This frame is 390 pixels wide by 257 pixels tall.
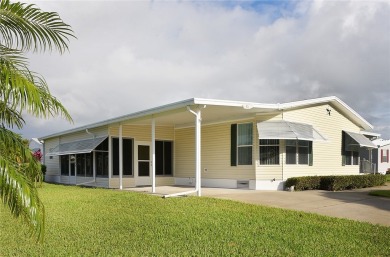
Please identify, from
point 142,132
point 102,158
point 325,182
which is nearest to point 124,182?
point 102,158

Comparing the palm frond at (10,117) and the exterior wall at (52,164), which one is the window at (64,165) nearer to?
the exterior wall at (52,164)

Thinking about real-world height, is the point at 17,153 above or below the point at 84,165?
above

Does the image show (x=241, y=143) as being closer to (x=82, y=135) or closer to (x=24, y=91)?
(x=82, y=135)

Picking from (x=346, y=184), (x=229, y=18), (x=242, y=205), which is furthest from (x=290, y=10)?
(x=346, y=184)

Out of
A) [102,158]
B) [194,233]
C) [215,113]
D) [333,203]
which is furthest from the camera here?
[102,158]

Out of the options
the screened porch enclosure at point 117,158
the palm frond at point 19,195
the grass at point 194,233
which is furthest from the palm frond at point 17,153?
the screened porch enclosure at point 117,158

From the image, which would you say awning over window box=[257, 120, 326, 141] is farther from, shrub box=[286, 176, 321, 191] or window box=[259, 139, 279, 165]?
shrub box=[286, 176, 321, 191]

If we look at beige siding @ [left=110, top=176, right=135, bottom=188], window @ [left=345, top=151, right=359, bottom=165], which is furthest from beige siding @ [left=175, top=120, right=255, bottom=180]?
window @ [left=345, top=151, right=359, bottom=165]

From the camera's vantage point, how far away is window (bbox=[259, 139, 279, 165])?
1520 centimetres

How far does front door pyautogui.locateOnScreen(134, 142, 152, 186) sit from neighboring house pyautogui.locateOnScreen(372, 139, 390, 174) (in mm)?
19292

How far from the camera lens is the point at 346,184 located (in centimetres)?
1568

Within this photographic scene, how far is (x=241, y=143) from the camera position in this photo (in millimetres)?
A: 15844

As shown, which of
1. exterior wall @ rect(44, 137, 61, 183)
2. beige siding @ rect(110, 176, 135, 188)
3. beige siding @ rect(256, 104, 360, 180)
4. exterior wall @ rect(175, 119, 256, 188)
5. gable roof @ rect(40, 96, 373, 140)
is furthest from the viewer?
exterior wall @ rect(44, 137, 61, 183)

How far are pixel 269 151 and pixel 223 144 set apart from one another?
7.54ft
